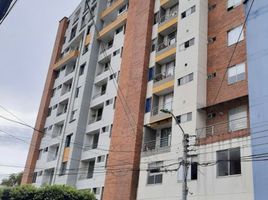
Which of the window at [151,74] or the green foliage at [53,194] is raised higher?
the window at [151,74]

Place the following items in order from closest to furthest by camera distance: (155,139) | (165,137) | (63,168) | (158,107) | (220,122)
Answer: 1. (220,122)
2. (165,137)
3. (155,139)
4. (158,107)
5. (63,168)

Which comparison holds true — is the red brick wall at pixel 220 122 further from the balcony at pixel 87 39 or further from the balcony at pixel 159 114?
the balcony at pixel 87 39

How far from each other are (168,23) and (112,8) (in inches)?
491

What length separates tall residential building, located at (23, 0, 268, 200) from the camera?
2214 centimetres

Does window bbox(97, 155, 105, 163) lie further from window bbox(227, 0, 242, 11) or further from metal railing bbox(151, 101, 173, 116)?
window bbox(227, 0, 242, 11)

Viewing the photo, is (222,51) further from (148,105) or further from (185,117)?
(148,105)

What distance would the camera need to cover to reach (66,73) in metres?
46.8

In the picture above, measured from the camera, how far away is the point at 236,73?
2517 centimetres

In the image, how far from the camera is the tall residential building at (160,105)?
2214cm

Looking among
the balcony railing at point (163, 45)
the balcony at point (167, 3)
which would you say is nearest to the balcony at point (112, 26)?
the balcony at point (167, 3)

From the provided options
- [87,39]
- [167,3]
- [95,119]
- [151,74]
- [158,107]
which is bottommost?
[158,107]

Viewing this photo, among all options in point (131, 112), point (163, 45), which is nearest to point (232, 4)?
point (163, 45)

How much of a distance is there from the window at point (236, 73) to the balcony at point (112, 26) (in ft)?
56.3

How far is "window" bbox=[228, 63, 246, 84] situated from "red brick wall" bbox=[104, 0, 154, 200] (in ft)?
27.1
